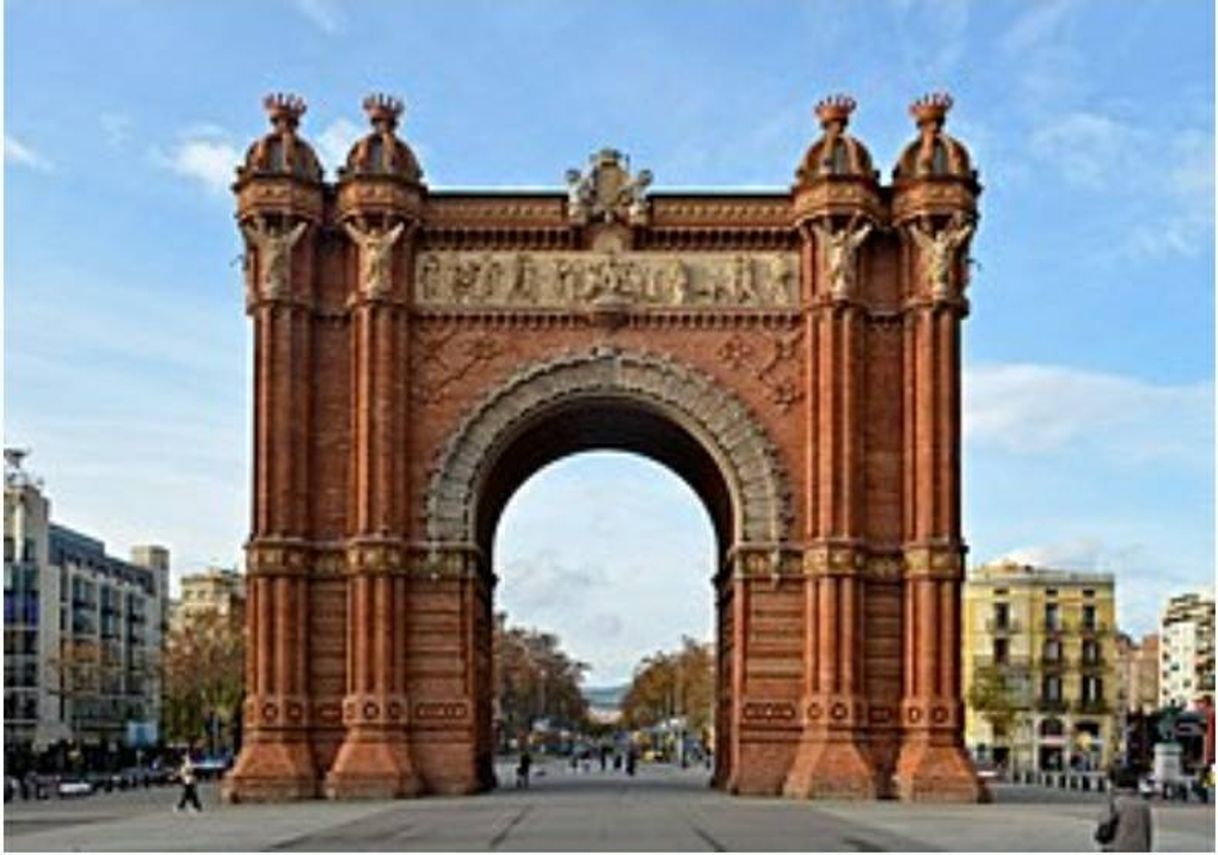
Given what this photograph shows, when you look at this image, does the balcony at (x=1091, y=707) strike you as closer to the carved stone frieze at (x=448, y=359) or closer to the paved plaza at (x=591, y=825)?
the paved plaza at (x=591, y=825)

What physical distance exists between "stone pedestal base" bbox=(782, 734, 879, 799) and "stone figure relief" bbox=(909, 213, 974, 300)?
36.6 feet

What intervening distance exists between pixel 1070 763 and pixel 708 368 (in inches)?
2990

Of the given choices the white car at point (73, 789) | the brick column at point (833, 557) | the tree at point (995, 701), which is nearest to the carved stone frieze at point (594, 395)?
the brick column at point (833, 557)

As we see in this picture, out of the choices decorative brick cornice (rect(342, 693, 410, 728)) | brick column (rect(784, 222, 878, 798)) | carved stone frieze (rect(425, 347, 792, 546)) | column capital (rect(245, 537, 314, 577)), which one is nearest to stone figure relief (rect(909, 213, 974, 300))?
brick column (rect(784, 222, 878, 798))

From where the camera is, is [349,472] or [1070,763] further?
[1070,763]

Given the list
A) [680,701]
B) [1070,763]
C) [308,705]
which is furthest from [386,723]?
[680,701]

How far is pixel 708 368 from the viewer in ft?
177

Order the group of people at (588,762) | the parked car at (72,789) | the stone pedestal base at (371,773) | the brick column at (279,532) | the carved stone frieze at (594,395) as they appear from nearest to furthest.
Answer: the stone pedestal base at (371,773) → the brick column at (279,532) → the carved stone frieze at (594,395) → the group of people at (588,762) → the parked car at (72,789)

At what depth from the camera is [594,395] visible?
2127 inches

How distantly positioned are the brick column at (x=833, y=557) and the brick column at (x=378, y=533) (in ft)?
32.4

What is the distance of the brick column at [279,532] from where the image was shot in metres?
52.0

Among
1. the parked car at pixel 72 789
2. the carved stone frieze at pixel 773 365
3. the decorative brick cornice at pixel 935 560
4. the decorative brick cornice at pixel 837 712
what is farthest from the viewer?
the parked car at pixel 72 789

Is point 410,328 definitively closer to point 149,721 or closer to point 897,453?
point 897,453

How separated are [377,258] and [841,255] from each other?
11.4 metres
